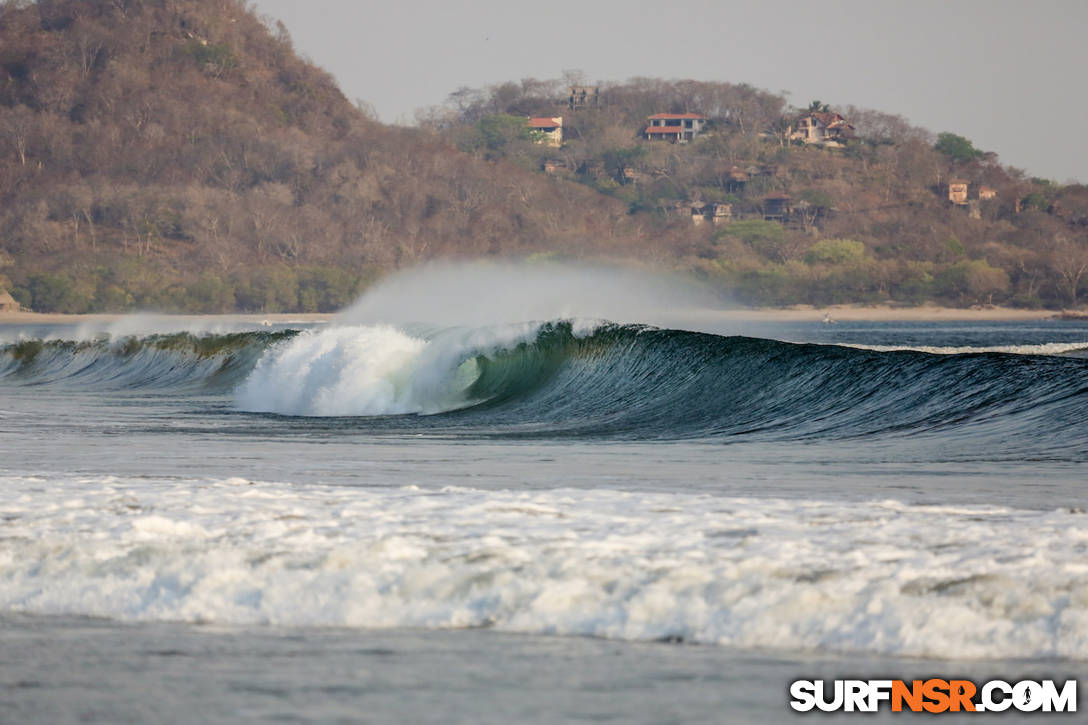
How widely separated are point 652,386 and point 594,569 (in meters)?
15.4

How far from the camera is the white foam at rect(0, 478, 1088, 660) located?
5.96 m

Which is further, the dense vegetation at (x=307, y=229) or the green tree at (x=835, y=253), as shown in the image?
the green tree at (x=835, y=253)

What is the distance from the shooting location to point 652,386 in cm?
2205

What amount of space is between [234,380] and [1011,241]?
175m

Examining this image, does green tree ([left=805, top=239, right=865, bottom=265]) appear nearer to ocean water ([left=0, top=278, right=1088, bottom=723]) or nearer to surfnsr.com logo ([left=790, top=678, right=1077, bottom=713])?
ocean water ([left=0, top=278, right=1088, bottom=723])

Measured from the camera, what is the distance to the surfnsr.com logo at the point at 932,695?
5.03 m

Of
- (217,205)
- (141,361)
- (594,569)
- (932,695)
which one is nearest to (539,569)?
(594,569)

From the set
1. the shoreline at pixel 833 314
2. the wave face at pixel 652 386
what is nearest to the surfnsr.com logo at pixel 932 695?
the wave face at pixel 652 386

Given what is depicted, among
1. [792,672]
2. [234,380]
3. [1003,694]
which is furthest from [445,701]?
[234,380]

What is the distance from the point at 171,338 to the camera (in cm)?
4231

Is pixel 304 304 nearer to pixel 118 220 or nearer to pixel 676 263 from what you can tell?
pixel 118 220

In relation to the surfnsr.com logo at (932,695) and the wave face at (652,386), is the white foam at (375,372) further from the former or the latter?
the surfnsr.com logo at (932,695)

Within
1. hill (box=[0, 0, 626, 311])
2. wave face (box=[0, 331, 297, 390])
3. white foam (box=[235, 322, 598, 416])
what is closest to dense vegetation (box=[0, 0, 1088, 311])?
hill (box=[0, 0, 626, 311])

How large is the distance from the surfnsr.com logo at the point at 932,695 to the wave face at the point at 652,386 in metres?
7.09
